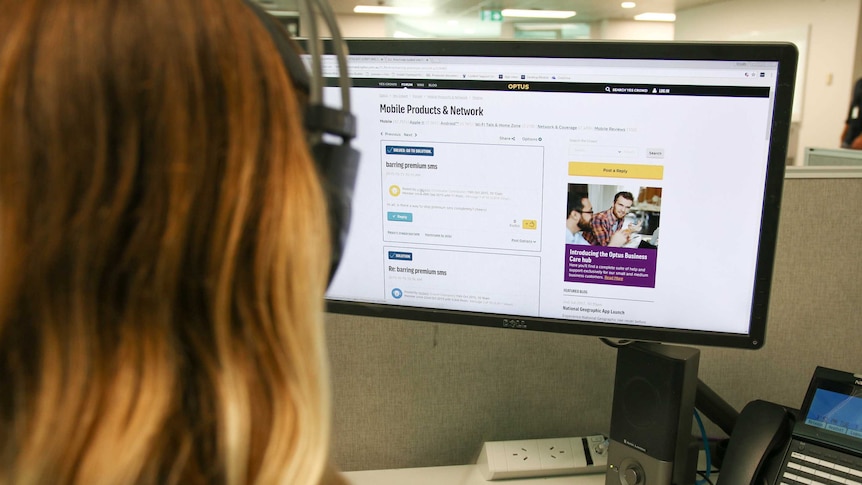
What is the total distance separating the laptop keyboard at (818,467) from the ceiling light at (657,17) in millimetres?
9383

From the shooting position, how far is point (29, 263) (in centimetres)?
30

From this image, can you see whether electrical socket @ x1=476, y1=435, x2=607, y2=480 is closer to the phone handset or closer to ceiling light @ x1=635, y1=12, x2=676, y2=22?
the phone handset

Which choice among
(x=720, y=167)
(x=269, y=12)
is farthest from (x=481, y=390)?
(x=269, y=12)

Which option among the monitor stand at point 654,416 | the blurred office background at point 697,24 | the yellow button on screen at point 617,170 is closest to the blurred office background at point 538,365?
the monitor stand at point 654,416

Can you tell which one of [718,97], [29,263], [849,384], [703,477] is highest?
[718,97]

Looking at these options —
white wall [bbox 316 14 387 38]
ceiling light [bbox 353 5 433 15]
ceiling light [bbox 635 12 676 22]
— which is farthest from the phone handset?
ceiling light [bbox 635 12 676 22]

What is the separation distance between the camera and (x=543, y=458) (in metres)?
0.75

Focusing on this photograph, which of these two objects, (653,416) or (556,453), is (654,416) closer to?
(653,416)

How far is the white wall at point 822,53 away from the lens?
18.6 feet

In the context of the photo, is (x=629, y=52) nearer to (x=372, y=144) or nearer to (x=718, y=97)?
(x=718, y=97)

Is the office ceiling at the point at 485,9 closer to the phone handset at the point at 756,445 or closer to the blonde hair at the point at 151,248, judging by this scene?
the phone handset at the point at 756,445

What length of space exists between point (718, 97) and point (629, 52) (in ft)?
0.30

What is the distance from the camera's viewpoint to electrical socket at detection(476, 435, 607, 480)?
739mm

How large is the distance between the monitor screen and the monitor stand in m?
0.04
